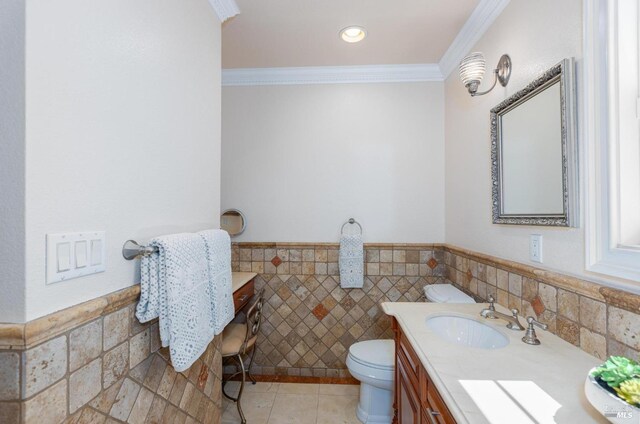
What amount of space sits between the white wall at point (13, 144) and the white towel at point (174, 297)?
1.12 ft

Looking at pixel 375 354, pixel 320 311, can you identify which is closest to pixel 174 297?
pixel 375 354

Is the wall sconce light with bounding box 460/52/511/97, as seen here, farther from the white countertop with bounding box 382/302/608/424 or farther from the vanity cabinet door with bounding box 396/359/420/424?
the vanity cabinet door with bounding box 396/359/420/424

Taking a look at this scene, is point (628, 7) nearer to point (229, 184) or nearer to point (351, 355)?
point (351, 355)

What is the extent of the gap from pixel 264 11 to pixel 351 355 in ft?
7.09

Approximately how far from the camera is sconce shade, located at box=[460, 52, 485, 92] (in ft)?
5.16

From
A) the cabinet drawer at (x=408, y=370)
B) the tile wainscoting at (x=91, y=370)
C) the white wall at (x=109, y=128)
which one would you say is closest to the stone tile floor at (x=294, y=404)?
the cabinet drawer at (x=408, y=370)

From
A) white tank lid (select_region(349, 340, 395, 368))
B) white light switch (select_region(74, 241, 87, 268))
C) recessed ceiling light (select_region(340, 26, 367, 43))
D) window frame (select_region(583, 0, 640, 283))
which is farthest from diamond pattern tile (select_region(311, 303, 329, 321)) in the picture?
recessed ceiling light (select_region(340, 26, 367, 43))

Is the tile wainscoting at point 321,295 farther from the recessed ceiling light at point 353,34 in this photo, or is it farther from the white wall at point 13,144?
the white wall at point 13,144

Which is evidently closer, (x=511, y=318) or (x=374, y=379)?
(x=511, y=318)

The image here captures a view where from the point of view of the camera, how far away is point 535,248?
1.30 m

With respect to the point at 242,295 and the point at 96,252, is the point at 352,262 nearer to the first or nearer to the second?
the point at 242,295

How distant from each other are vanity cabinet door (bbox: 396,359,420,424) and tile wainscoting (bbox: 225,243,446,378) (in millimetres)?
864

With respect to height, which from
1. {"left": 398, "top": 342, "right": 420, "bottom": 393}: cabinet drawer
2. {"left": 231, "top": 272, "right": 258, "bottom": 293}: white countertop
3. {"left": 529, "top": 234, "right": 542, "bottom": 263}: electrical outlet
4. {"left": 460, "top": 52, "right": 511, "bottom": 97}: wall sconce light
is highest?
{"left": 460, "top": 52, "right": 511, "bottom": 97}: wall sconce light

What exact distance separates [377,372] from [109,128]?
5.84 feet
